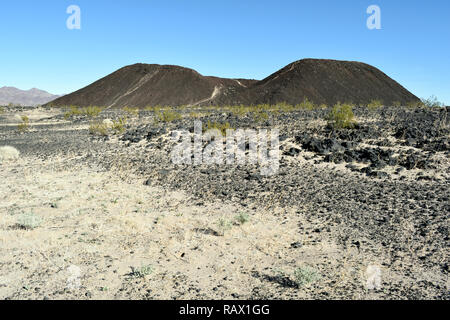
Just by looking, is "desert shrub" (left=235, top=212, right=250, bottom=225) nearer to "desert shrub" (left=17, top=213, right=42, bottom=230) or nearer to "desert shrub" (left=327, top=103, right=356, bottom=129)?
"desert shrub" (left=17, top=213, right=42, bottom=230)

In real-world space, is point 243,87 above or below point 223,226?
above

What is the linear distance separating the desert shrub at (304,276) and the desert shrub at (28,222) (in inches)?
176

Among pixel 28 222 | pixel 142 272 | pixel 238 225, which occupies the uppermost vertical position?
pixel 28 222

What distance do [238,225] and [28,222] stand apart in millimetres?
3604

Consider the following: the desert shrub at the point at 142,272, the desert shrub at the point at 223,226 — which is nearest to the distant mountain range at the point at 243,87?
the desert shrub at the point at 223,226

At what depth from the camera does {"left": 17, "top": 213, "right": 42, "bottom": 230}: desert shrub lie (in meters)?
5.70

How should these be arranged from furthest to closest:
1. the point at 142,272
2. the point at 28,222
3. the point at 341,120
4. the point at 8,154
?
the point at 341,120 → the point at 8,154 → the point at 28,222 → the point at 142,272

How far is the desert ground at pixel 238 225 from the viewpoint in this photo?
4.01 metres

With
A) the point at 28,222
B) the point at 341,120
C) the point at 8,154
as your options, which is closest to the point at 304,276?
the point at 28,222

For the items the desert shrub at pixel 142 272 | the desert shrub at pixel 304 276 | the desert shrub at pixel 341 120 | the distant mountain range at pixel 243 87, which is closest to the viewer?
the desert shrub at pixel 304 276

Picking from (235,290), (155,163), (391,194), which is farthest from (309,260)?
(155,163)

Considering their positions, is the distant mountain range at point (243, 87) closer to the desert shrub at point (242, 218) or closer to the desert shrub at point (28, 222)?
the desert shrub at point (242, 218)

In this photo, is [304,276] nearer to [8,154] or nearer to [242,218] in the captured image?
[242,218]

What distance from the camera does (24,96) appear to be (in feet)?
547
